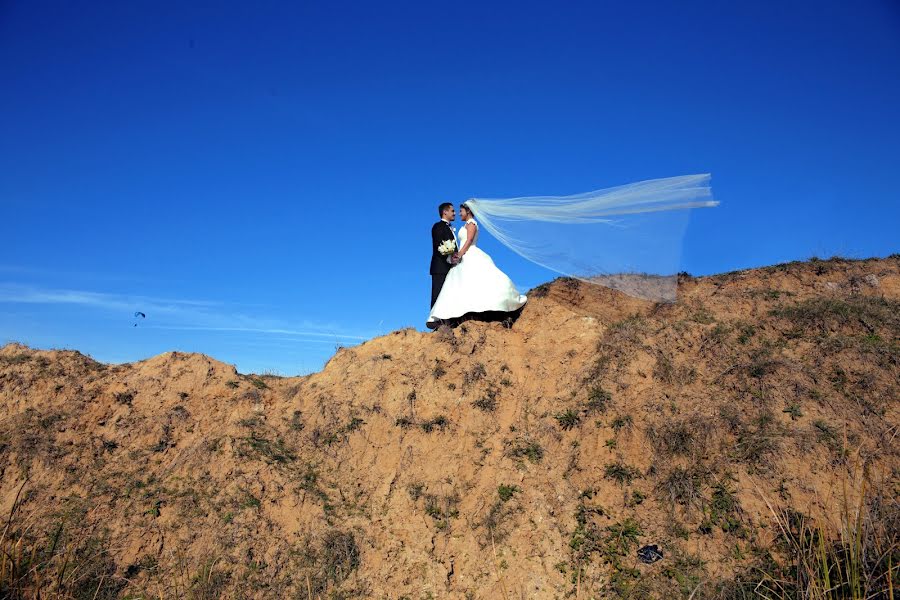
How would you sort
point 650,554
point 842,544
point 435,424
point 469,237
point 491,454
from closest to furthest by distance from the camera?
1. point 842,544
2. point 650,554
3. point 491,454
4. point 435,424
5. point 469,237

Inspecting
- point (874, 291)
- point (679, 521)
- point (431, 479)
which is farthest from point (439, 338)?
point (874, 291)

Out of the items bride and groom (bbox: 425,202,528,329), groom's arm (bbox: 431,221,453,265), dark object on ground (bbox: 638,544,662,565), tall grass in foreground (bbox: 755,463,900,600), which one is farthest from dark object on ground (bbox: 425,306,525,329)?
tall grass in foreground (bbox: 755,463,900,600)

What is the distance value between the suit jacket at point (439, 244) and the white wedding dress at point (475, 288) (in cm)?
20

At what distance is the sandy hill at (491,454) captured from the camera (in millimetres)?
7918

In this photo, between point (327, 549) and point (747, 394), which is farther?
point (747, 394)

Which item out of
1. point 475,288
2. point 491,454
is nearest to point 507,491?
point 491,454

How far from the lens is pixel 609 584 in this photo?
764cm

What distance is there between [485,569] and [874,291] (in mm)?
9269

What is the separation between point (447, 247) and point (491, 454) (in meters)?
4.05

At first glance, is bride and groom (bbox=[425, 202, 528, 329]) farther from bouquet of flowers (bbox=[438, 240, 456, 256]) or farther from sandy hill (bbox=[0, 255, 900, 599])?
sandy hill (bbox=[0, 255, 900, 599])

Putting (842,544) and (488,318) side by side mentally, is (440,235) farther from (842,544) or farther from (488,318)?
(842,544)

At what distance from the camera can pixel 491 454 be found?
9711 mm

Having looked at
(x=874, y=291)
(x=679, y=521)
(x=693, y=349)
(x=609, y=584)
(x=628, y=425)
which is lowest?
(x=609, y=584)

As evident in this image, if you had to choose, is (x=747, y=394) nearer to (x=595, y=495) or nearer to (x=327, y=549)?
(x=595, y=495)
